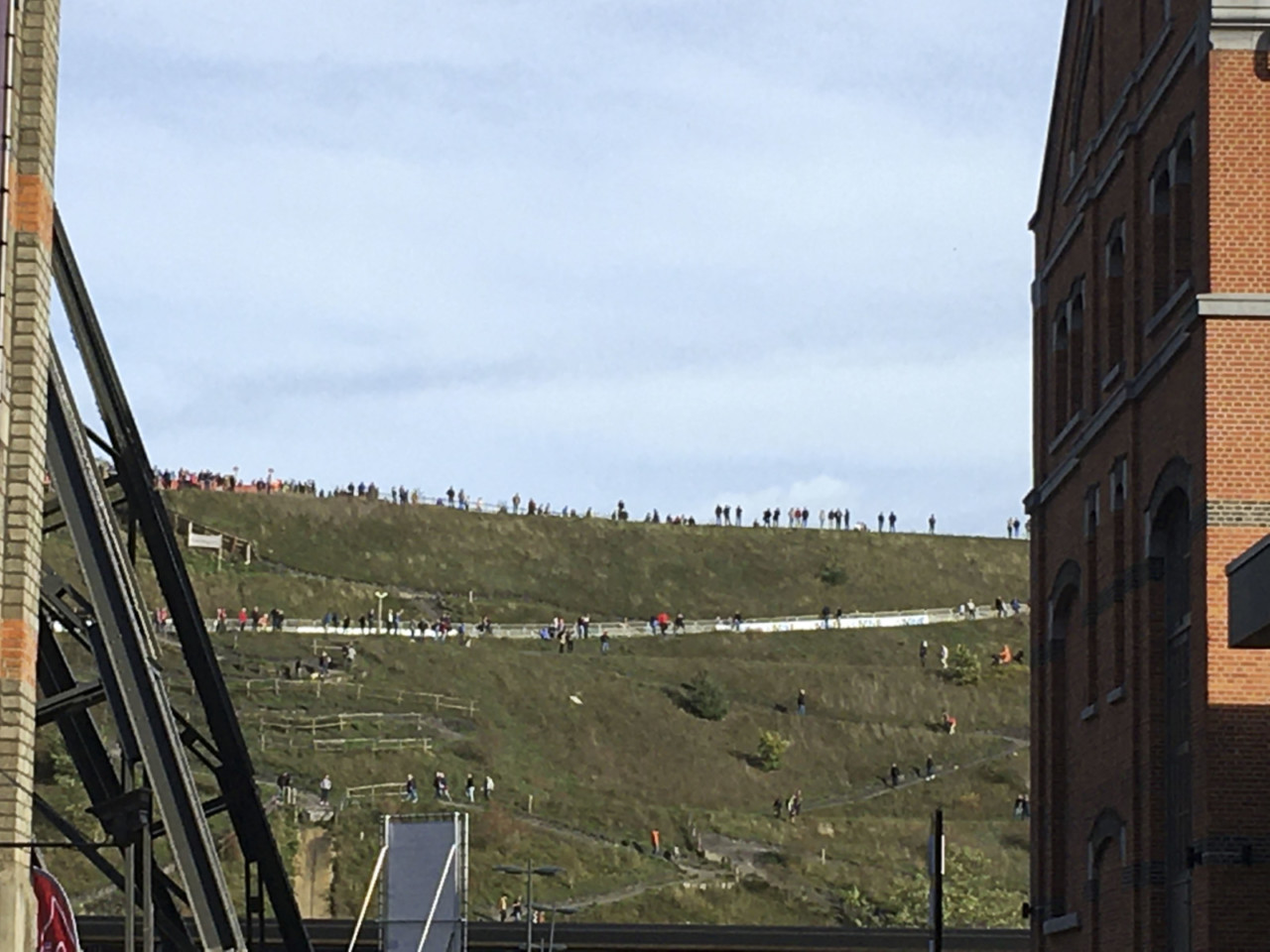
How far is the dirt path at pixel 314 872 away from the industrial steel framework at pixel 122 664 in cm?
6338

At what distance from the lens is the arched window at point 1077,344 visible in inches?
1698

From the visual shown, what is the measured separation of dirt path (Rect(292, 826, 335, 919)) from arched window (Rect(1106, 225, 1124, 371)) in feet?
190

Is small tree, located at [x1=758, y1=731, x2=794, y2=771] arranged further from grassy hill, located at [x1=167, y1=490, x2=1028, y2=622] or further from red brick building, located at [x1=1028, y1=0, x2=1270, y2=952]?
red brick building, located at [x1=1028, y1=0, x2=1270, y2=952]

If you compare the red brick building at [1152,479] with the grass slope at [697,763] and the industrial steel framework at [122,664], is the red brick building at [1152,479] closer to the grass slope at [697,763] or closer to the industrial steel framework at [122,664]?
the industrial steel framework at [122,664]

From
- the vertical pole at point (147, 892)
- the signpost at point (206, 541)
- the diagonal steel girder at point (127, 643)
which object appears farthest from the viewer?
the signpost at point (206, 541)

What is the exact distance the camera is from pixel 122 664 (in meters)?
26.7

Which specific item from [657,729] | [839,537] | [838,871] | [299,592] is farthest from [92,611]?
[839,537]

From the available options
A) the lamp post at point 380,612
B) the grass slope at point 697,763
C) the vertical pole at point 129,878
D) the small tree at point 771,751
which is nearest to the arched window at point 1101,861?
the vertical pole at point 129,878

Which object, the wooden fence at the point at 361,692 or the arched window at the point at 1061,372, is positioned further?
the wooden fence at the point at 361,692

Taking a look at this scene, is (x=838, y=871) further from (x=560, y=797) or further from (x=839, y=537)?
(x=839, y=537)

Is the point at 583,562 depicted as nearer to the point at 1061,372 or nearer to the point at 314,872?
the point at 314,872

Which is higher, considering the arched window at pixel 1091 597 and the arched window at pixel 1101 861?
the arched window at pixel 1091 597

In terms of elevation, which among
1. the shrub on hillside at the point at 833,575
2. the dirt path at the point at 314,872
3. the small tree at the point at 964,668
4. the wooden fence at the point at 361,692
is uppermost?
the shrub on hillside at the point at 833,575

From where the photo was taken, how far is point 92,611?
27000mm
